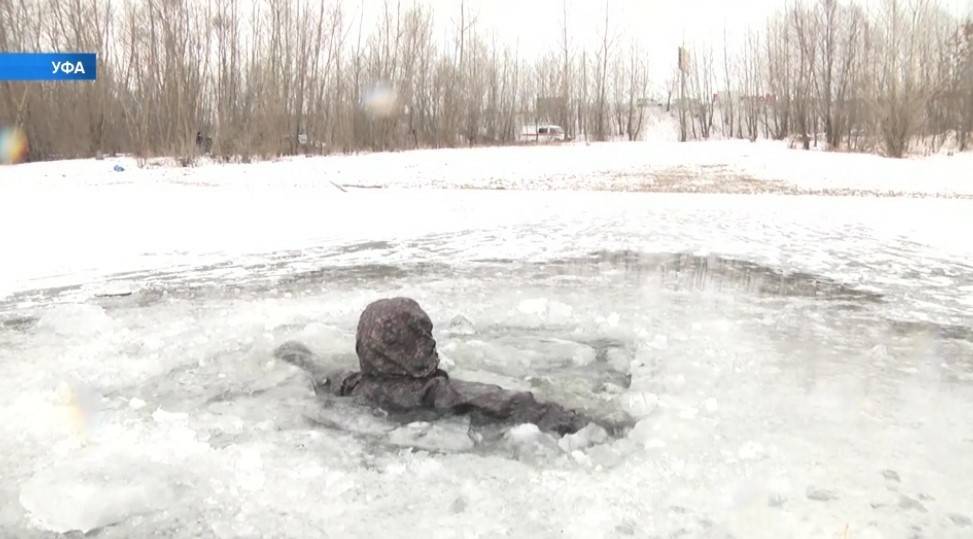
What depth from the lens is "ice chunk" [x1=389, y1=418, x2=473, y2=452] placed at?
7.97 feet

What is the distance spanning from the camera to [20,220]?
8.90 metres

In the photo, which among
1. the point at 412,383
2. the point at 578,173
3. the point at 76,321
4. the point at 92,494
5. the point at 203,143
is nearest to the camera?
the point at 92,494

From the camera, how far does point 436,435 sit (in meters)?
2.51

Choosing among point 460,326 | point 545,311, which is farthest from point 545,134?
point 460,326

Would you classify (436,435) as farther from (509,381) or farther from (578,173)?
(578,173)

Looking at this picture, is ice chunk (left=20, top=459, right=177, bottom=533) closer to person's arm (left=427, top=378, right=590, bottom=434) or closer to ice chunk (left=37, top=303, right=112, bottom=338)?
person's arm (left=427, top=378, right=590, bottom=434)

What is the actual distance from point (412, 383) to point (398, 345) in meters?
0.17

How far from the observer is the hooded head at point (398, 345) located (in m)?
2.85

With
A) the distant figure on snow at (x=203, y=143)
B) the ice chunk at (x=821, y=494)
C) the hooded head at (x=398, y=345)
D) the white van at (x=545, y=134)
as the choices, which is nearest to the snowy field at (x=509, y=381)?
the ice chunk at (x=821, y=494)

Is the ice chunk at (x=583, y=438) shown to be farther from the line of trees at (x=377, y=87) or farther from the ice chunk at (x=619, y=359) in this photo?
the line of trees at (x=377, y=87)

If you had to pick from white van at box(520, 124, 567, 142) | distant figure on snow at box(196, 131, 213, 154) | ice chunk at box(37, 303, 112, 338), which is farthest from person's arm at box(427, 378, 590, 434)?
white van at box(520, 124, 567, 142)

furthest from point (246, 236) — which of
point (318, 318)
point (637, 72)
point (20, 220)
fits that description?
point (637, 72)

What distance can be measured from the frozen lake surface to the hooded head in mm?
262

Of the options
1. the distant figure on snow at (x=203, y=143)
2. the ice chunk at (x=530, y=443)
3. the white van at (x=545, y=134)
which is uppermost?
the white van at (x=545, y=134)
